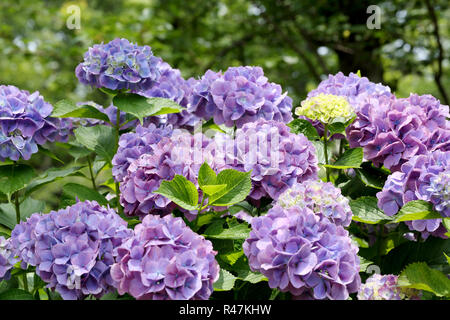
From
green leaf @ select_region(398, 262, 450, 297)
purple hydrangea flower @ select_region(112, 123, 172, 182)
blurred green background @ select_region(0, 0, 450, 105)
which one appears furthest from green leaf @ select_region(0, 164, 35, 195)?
blurred green background @ select_region(0, 0, 450, 105)

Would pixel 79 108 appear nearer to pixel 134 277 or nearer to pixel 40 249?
pixel 40 249

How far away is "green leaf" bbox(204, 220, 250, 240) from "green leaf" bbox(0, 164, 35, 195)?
Result: 55 cm

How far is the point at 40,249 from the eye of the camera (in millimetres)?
996

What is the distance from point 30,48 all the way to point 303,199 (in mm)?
3927

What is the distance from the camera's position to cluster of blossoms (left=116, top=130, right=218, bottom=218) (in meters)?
1.14

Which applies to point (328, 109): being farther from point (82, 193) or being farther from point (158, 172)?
point (82, 193)

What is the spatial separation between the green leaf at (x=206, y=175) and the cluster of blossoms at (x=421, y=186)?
0.34 metres

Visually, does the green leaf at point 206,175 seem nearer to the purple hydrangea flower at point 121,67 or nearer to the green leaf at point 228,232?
the green leaf at point 228,232

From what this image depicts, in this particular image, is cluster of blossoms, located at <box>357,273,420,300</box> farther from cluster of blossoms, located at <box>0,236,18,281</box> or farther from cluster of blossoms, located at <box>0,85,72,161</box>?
cluster of blossoms, located at <box>0,85,72,161</box>

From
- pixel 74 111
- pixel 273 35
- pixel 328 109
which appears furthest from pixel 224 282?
pixel 273 35

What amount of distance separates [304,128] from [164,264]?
618 millimetres

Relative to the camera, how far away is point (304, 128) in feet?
4.50

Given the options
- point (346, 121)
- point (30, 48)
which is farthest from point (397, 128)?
point (30, 48)
